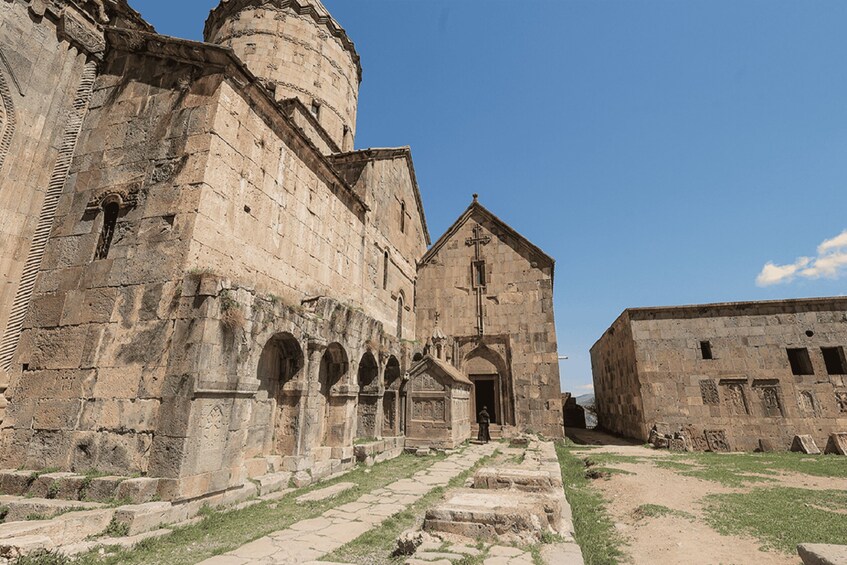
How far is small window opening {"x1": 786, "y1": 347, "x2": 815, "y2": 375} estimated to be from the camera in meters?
14.1

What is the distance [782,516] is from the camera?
18.6 feet

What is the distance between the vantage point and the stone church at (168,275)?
575cm

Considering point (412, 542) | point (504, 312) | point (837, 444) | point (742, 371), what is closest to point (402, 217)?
point (504, 312)

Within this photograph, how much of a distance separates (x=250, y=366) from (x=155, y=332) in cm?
138

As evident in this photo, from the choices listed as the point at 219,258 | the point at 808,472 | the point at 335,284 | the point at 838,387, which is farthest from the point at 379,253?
the point at 838,387

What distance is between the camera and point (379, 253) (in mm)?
14234

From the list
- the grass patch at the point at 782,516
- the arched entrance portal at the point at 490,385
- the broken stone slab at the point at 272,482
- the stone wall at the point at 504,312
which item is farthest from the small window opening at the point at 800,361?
the broken stone slab at the point at 272,482

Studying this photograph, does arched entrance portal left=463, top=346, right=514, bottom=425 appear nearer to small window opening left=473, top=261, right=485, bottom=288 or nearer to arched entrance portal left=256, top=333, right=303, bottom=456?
small window opening left=473, top=261, right=485, bottom=288

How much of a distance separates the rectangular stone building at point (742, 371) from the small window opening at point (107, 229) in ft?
50.9

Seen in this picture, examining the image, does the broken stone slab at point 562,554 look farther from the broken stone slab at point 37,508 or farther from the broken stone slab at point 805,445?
the broken stone slab at point 805,445

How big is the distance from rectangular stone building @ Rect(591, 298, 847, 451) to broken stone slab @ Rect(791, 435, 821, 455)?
9.4 inches

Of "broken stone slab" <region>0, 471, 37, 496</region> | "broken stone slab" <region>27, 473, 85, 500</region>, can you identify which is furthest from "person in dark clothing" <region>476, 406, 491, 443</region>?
"broken stone slab" <region>0, 471, 37, 496</region>

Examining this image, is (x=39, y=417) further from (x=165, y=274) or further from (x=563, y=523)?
(x=563, y=523)

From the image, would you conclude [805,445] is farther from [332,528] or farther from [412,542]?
[332,528]
